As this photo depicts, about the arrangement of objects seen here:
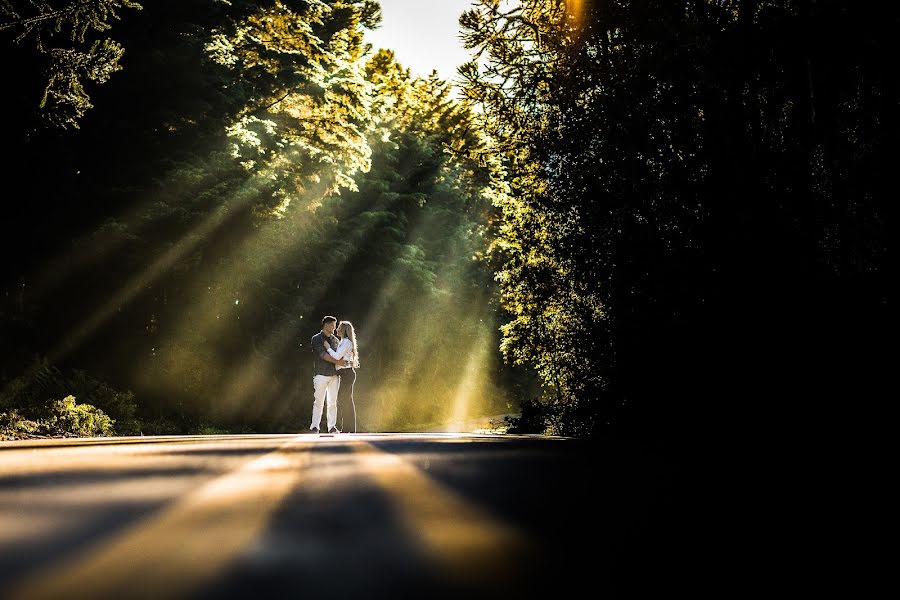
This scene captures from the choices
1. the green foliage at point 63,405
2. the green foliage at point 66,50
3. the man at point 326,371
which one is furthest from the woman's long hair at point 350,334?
the green foliage at point 63,405

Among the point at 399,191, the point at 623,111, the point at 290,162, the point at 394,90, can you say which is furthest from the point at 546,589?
the point at 394,90

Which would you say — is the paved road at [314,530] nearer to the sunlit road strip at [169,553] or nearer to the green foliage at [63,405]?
the sunlit road strip at [169,553]

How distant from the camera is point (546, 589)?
223 centimetres

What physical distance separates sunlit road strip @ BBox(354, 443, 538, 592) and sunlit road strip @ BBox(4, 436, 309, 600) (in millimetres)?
647

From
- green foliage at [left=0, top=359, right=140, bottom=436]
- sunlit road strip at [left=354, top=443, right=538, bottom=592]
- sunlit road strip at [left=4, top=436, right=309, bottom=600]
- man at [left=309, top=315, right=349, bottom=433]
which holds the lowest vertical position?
sunlit road strip at [left=4, top=436, right=309, bottom=600]

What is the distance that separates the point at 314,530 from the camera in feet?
10.4

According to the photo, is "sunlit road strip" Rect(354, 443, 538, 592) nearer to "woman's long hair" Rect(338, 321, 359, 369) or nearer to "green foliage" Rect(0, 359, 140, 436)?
"woman's long hair" Rect(338, 321, 359, 369)

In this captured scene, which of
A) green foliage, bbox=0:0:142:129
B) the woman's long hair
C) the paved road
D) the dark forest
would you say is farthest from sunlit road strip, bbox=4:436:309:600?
the woman's long hair

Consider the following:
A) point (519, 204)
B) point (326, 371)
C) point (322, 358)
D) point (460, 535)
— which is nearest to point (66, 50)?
point (322, 358)

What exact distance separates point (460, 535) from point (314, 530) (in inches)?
22.7

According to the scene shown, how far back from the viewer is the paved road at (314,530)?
2293 millimetres

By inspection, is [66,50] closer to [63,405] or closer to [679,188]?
[63,405]

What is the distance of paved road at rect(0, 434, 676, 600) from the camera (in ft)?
7.52

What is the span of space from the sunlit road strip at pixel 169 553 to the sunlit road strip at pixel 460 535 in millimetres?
A: 647
